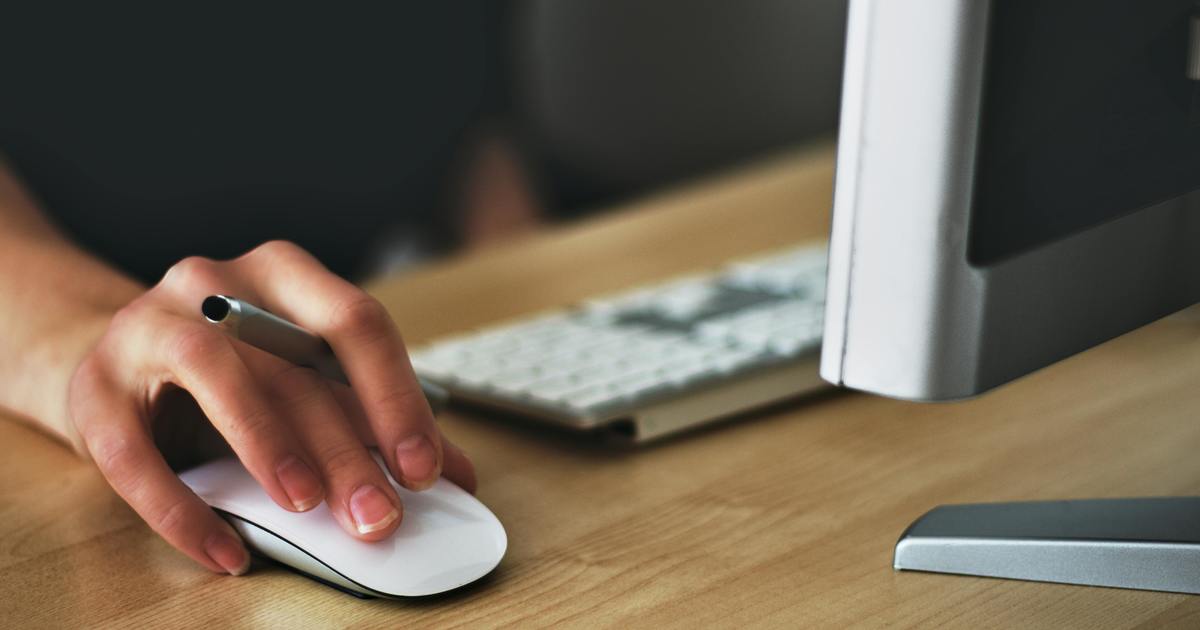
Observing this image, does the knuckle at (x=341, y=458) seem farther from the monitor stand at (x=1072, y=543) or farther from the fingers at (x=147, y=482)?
the monitor stand at (x=1072, y=543)

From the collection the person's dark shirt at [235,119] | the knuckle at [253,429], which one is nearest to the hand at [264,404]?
the knuckle at [253,429]

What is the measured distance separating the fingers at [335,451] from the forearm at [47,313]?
0.17 m

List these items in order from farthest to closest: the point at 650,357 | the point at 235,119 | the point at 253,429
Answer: the point at 235,119 → the point at 650,357 → the point at 253,429

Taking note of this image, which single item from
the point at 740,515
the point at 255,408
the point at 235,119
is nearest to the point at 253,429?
the point at 255,408

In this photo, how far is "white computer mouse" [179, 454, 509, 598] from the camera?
0.48 meters

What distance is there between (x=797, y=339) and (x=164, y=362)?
0.35 m

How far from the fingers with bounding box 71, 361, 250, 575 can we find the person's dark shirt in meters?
0.96

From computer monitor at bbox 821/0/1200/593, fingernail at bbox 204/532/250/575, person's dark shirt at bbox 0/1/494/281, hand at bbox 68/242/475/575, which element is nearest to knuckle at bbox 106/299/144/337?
hand at bbox 68/242/475/575

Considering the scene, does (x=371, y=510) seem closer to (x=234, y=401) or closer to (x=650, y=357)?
(x=234, y=401)

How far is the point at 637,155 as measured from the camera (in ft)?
5.54

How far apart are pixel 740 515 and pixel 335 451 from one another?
181mm

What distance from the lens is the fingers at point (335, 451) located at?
491 mm

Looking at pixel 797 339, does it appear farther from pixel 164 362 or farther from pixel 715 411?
pixel 164 362

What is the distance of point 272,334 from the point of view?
1.72 feet
